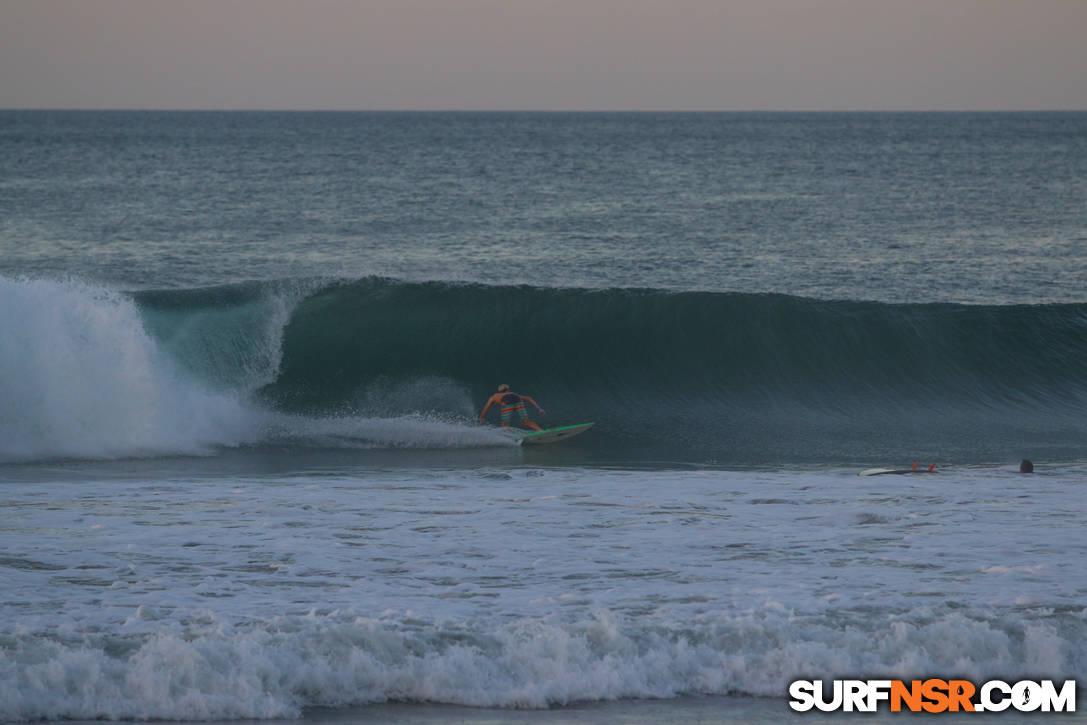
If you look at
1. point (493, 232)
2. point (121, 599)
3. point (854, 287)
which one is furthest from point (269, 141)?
point (121, 599)

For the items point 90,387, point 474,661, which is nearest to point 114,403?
point 90,387

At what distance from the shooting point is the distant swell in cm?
1596

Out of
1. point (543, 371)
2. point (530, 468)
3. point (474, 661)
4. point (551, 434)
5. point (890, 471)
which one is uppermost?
point (543, 371)

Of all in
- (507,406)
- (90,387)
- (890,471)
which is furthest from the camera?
(507,406)

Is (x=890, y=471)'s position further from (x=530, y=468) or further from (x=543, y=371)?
(x=543, y=371)

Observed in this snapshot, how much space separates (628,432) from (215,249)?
764 inches

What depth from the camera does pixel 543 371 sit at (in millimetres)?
20250

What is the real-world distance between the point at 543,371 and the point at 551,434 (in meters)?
4.17

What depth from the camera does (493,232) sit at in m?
36.5

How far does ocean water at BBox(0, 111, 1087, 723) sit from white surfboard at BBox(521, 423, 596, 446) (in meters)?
0.25

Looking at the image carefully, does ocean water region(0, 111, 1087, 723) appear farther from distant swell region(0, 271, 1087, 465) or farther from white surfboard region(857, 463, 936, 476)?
white surfboard region(857, 463, 936, 476)

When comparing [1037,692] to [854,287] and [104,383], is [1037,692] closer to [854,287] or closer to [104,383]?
[104,383]

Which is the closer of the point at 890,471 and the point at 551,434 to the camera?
the point at 890,471

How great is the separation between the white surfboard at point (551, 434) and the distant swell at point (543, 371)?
0.27 m
